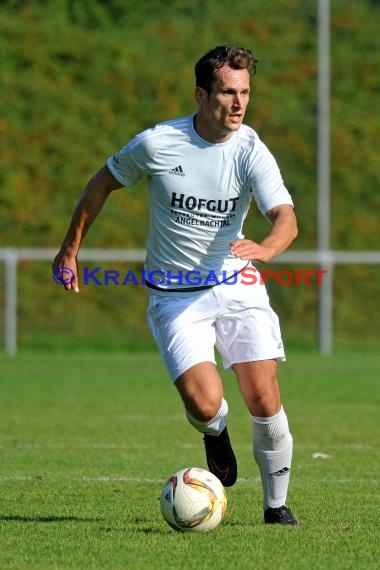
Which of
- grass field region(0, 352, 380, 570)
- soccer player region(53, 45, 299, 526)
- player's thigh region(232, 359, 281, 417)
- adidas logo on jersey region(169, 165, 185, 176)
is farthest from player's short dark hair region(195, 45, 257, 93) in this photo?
grass field region(0, 352, 380, 570)

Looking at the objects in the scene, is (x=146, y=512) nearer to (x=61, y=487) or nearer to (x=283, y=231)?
(x=61, y=487)

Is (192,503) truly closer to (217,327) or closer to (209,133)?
(217,327)

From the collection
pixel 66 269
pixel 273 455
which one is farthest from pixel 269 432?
pixel 66 269

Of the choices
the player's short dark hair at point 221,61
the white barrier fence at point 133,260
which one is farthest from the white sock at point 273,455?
the white barrier fence at point 133,260

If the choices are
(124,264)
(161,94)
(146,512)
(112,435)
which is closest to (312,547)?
(146,512)

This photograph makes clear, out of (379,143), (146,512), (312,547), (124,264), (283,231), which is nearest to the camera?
(312,547)

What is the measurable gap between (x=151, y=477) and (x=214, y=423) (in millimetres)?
1773

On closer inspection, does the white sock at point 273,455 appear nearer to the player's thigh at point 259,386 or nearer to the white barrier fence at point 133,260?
the player's thigh at point 259,386

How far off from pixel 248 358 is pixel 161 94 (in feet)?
61.7

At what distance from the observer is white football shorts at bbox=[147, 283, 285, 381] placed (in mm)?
6973

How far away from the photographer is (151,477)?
350 inches

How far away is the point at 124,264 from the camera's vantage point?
2388 cm

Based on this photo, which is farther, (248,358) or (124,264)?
(124,264)

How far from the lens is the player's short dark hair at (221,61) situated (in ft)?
22.6
